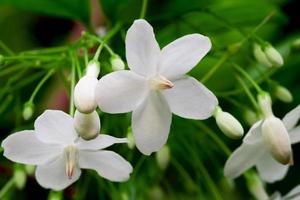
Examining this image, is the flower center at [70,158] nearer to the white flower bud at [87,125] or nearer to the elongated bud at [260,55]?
the white flower bud at [87,125]

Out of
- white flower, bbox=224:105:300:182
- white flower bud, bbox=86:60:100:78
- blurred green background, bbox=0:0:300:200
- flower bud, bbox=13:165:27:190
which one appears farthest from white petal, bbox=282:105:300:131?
flower bud, bbox=13:165:27:190

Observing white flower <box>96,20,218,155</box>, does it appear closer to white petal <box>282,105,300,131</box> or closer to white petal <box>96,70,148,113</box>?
white petal <box>96,70,148,113</box>

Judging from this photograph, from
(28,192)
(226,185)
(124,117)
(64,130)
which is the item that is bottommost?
(28,192)

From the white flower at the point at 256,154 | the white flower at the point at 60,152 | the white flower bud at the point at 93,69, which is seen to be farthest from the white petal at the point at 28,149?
the white flower at the point at 256,154

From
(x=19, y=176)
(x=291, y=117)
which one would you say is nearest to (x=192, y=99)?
(x=291, y=117)

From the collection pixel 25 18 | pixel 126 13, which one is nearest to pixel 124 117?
pixel 126 13

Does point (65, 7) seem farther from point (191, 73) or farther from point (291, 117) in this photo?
point (291, 117)

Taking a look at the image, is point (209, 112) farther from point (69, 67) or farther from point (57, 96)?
point (57, 96)
